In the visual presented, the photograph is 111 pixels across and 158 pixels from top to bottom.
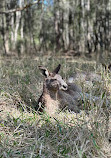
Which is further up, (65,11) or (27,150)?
(65,11)

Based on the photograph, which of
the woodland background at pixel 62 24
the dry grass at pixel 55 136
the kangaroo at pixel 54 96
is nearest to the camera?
the dry grass at pixel 55 136

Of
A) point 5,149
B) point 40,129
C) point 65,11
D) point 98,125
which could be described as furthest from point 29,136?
point 65,11

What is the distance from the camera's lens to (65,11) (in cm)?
2328

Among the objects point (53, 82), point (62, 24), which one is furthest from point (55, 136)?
point (62, 24)

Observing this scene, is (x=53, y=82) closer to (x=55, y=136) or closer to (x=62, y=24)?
(x=55, y=136)

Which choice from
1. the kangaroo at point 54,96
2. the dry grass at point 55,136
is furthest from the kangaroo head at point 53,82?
the dry grass at point 55,136

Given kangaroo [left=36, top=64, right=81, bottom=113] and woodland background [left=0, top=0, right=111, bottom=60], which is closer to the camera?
kangaroo [left=36, top=64, right=81, bottom=113]

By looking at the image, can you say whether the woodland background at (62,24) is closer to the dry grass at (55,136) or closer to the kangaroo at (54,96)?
the kangaroo at (54,96)

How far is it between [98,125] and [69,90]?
211cm

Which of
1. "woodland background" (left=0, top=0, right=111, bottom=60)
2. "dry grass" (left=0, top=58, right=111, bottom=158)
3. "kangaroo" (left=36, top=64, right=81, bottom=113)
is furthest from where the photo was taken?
"woodland background" (left=0, top=0, right=111, bottom=60)

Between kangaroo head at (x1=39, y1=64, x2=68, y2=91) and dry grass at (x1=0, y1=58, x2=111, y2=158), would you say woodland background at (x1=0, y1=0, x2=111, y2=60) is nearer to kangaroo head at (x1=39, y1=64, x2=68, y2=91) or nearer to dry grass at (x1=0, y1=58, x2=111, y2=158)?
kangaroo head at (x1=39, y1=64, x2=68, y2=91)

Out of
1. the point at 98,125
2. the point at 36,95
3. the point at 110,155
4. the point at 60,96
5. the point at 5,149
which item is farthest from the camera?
the point at 36,95

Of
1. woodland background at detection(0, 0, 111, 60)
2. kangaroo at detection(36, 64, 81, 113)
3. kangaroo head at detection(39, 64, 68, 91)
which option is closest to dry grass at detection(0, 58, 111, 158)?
kangaroo at detection(36, 64, 81, 113)

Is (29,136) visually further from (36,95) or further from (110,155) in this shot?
(36,95)
